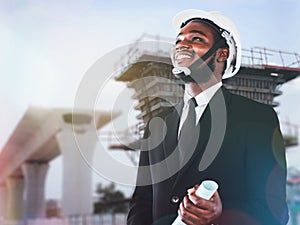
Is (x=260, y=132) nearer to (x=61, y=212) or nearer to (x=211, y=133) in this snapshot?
(x=211, y=133)

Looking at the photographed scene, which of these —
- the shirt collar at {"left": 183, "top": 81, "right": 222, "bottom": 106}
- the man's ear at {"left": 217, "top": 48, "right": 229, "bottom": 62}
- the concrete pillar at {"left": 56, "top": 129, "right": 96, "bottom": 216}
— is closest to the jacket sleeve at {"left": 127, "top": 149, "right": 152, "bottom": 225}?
the shirt collar at {"left": 183, "top": 81, "right": 222, "bottom": 106}

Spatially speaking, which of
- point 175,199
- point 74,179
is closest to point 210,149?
point 175,199

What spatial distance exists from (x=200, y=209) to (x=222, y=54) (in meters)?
0.38

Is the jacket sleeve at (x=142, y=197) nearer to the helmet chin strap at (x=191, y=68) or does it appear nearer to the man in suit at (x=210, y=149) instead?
the man in suit at (x=210, y=149)

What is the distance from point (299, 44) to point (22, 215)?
1.65 meters

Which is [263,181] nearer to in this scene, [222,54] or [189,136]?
[189,136]

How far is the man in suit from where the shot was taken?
1005 millimetres

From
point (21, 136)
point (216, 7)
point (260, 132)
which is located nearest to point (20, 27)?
point (21, 136)

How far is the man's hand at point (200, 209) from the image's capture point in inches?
37.8

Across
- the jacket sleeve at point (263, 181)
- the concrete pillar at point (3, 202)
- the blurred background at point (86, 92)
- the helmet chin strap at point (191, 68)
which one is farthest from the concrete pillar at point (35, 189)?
the jacket sleeve at point (263, 181)

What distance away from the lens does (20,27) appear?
1.72 m

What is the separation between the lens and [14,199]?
2188 mm

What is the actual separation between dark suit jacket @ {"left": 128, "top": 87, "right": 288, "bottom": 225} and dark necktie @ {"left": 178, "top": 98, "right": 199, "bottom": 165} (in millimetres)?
13

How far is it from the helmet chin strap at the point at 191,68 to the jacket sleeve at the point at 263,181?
0.63 feet
